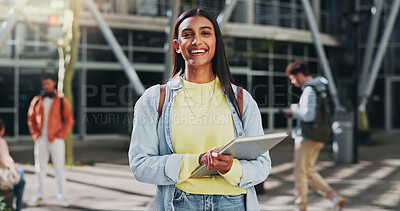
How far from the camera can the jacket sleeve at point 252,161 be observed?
7.00 ft

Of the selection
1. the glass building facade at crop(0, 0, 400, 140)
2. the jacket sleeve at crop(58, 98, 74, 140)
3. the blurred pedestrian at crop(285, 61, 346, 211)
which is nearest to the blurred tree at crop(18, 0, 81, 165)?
the glass building facade at crop(0, 0, 400, 140)

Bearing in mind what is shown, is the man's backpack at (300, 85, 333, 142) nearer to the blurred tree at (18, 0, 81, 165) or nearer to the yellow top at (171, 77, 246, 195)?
the yellow top at (171, 77, 246, 195)

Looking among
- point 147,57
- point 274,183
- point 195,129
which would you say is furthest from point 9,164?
point 147,57

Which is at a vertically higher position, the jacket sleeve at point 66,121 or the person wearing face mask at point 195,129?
the person wearing face mask at point 195,129

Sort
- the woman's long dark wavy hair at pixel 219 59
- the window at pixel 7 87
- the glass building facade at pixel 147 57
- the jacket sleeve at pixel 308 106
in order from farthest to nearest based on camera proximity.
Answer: the glass building facade at pixel 147 57, the window at pixel 7 87, the jacket sleeve at pixel 308 106, the woman's long dark wavy hair at pixel 219 59

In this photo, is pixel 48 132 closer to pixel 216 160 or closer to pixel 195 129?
pixel 195 129

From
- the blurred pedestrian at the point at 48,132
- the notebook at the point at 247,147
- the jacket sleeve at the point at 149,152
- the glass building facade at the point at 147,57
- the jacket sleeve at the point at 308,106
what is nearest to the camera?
the notebook at the point at 247,147

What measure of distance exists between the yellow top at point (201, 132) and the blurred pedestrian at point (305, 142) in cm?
361

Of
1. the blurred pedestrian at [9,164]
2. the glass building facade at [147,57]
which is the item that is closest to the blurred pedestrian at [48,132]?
the blurred pedestrian at [9,164]

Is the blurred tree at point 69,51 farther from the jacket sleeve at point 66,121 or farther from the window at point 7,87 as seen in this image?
the window at point 7,87

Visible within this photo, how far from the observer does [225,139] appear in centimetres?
220

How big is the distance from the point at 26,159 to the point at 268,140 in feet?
38.3

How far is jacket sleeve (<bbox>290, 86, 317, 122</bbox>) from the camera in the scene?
5.65 m

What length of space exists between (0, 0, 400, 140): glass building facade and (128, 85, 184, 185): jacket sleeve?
11.5m
